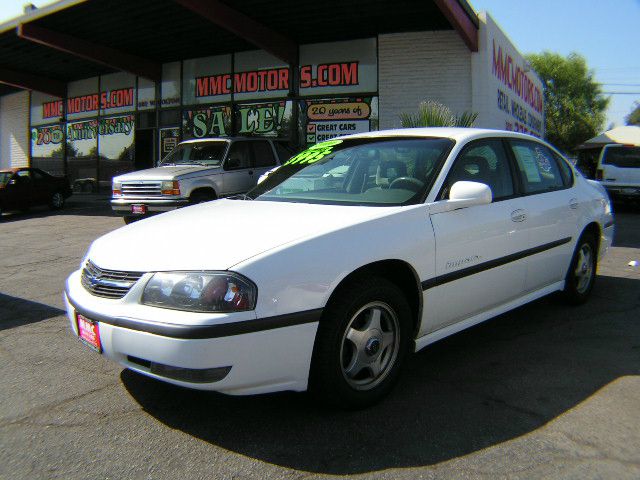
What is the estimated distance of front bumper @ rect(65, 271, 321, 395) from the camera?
248 cm

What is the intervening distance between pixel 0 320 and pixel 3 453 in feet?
8.68

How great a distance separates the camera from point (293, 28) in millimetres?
14227

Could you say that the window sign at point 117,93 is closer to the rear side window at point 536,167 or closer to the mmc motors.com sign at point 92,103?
the mmc motors.com sign at point 92,103

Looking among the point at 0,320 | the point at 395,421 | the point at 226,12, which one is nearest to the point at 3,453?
the point at 395,421

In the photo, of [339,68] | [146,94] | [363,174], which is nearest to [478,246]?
[363,174]

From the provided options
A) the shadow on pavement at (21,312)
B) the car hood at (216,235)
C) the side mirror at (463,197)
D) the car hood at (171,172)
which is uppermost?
the car hood at (171,172)

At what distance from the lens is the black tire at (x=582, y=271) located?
4844 mm

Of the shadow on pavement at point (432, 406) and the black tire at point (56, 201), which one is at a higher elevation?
the black tire at point (56, 201)

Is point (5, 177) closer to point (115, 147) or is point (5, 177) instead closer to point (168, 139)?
point (168, 139)

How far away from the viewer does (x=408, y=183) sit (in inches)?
140

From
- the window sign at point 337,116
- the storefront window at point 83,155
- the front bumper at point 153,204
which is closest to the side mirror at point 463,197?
the front bumper at point 153,204

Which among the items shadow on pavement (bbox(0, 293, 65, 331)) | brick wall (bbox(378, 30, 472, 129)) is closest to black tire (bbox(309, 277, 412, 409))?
shadow on pavement (bbox(0, 293, 65, 331))

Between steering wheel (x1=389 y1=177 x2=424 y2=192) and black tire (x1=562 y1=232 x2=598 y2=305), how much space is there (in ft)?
6.66

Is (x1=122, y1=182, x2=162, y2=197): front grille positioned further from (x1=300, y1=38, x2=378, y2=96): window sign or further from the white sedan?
(x1=300, y1=38, x2=378, y2=96): window sign
